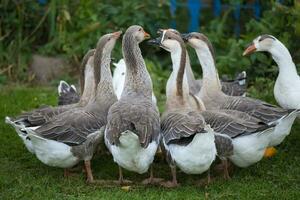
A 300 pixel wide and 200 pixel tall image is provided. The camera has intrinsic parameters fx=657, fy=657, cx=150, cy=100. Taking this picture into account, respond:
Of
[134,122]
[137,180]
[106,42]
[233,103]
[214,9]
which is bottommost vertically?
[137,180]

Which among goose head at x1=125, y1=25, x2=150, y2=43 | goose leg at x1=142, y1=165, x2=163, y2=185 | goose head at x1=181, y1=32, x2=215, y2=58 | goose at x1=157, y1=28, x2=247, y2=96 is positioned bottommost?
goose leg at x1=142, y1=165, x2=163, y2=185

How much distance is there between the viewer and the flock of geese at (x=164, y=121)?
5.66 m

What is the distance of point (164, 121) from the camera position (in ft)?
20.2

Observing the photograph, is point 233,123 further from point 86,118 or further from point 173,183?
point 86,118

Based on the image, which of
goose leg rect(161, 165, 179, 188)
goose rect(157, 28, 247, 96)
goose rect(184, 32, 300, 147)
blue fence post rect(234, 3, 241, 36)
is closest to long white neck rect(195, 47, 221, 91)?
goose rect(184, 32, 300, 147)

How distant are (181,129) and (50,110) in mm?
1491

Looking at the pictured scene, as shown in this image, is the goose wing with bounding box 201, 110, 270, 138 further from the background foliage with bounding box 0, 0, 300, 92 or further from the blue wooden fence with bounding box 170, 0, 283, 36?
the blue wooden fence with bounding box 170, 0, 283, 36

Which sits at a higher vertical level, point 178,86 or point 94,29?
point 178,86

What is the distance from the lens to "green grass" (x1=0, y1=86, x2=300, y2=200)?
579cm

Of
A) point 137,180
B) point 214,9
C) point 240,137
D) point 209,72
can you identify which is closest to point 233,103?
point 209,72

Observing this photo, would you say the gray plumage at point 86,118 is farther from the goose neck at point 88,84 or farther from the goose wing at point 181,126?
the goose wing at point 181,126

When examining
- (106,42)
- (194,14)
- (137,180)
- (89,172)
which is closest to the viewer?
(89,172)

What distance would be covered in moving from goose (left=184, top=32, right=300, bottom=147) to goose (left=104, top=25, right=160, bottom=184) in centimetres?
75

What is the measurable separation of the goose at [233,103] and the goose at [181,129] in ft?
1.58
